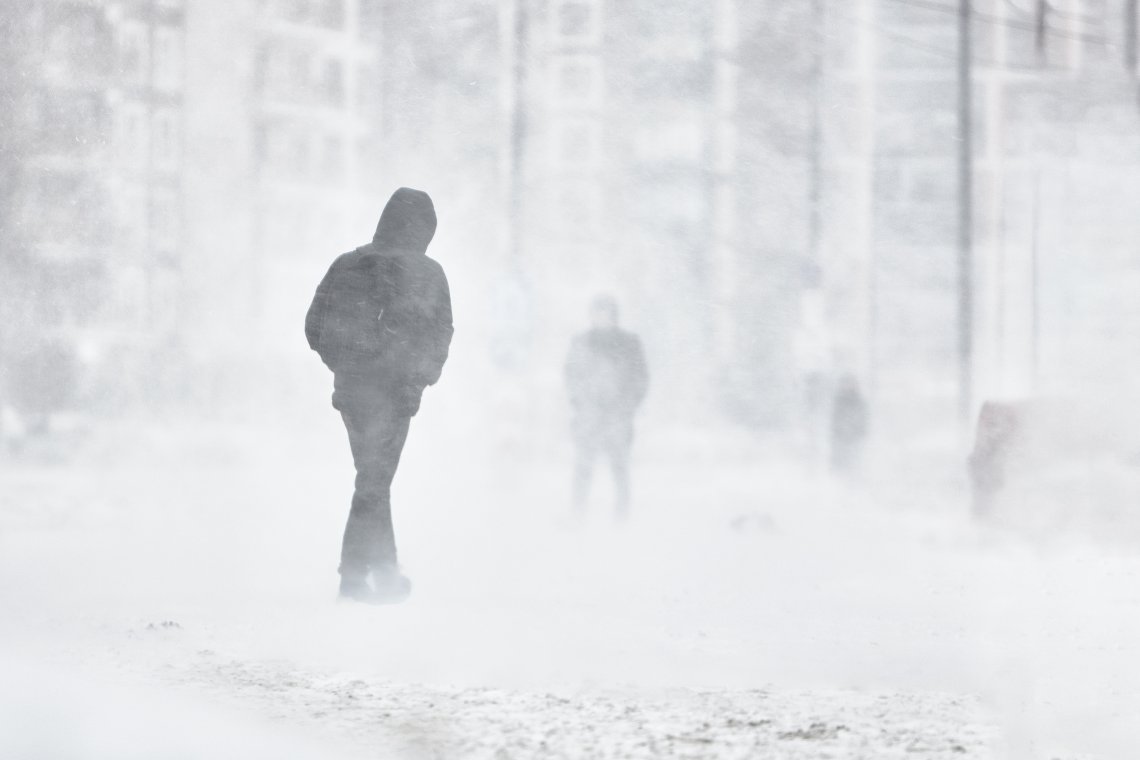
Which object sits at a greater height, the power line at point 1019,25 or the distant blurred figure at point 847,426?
the power line at point 1019,25

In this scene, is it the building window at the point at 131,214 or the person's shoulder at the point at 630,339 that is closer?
the person's shoulder at the point at 630,339

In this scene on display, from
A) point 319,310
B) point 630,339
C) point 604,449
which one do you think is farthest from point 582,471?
point 319,310

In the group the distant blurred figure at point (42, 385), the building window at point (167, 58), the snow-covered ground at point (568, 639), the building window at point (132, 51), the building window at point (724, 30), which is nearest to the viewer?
the snow-covered ground at point (568, 639)

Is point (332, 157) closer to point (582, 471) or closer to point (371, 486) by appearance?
point (582, 471)

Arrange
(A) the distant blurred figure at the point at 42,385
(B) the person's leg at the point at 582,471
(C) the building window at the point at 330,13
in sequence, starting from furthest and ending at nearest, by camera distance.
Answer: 1. (C) the building window at the point at 330,13
2. (A) the distant blurred figure at the point at 42,385
3. (B) the person's leg at the point at 582,471

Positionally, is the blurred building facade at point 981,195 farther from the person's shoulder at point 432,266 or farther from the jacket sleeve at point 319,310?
the jacket sleeve at point 319,310

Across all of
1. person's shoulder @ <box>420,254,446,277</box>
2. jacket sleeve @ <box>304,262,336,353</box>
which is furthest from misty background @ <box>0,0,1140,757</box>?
person's shoulder @ <box>420,254,446,277</box>

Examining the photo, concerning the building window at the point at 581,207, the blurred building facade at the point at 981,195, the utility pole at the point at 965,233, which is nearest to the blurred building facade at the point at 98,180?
the building window at the point at 581,207

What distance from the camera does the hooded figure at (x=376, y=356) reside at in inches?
263

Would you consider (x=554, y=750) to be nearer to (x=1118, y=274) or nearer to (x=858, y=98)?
(x=1118, y=274)

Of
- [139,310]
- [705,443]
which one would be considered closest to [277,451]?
[705,443]

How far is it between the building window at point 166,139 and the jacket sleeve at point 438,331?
29.9 meters

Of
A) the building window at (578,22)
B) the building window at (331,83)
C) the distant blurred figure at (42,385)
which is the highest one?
the building window at (331,83)

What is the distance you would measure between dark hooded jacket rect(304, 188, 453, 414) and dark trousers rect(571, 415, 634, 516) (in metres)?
3.93
